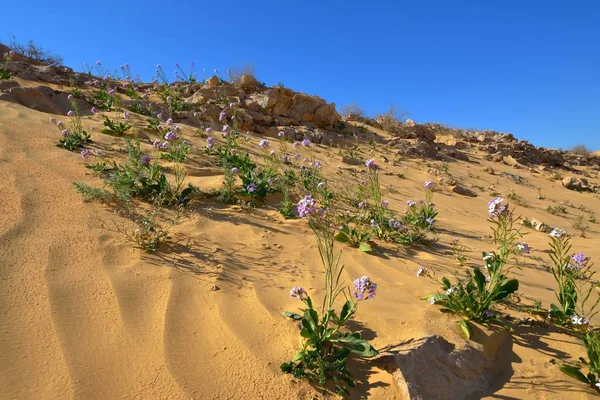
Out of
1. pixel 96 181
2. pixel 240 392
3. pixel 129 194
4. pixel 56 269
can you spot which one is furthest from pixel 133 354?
pixel 96 181

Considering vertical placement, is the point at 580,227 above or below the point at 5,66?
below

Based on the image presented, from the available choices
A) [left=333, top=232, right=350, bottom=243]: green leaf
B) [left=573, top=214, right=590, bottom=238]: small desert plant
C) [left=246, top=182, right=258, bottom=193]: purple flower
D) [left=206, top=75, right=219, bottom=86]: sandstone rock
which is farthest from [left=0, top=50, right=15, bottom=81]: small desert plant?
[left=573, top=214, right=590, bottom=238]: small desert plant

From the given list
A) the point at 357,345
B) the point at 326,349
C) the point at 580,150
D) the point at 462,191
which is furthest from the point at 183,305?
the point at 580,150

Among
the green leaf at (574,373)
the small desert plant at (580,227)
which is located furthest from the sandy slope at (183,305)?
the small desert plant at (580,227)

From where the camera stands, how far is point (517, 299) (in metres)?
2.88

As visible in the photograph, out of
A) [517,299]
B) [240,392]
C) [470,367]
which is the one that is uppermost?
[517,299]

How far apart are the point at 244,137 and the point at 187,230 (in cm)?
505

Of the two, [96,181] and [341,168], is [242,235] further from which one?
[341,168]

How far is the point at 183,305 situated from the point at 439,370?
60.0 inches

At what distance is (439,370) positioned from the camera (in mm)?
2002

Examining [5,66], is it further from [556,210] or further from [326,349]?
[556,210]

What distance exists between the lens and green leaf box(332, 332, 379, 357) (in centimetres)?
194

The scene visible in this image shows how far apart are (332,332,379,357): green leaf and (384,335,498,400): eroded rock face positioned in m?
0.11

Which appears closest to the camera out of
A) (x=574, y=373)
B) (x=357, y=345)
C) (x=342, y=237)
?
(x=357, y=345)
